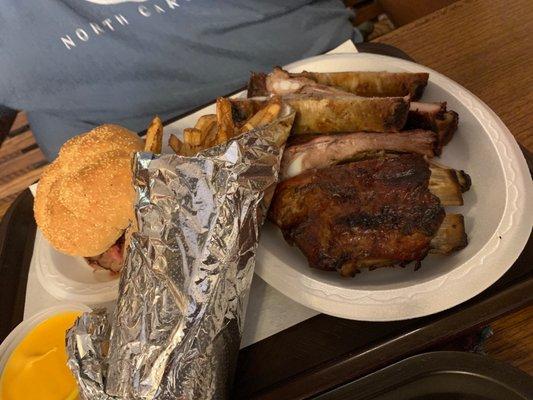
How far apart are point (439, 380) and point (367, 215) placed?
323 mm

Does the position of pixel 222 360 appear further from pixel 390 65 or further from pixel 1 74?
pixel 1 74

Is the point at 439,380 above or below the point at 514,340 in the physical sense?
above

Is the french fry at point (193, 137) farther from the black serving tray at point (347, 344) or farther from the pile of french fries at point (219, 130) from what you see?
the black serving tray at point (347, 344)

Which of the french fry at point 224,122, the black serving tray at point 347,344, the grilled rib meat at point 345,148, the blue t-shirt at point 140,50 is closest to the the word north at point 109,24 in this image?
the blue t-shirt at point 140,50

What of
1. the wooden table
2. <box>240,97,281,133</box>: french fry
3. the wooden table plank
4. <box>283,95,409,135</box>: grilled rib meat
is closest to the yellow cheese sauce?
<box>240,97,281,133</box>: french fry

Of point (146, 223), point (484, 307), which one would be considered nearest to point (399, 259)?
point (484, 307)

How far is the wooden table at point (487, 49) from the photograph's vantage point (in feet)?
4.14

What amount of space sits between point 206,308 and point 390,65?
0.78m

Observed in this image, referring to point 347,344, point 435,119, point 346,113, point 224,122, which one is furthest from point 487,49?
point 347,344

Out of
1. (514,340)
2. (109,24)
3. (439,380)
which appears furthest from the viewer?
(109,24)

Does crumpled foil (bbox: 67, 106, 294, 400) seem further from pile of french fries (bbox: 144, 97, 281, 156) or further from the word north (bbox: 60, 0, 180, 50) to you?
the word north (bbox: 60, 0, 180, 50)

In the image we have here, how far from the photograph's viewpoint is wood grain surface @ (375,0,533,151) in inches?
49.7

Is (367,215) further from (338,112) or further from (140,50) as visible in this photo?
(140,50)

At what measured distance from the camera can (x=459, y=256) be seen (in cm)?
100
